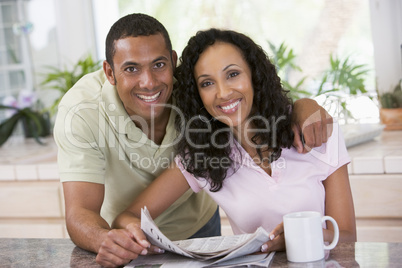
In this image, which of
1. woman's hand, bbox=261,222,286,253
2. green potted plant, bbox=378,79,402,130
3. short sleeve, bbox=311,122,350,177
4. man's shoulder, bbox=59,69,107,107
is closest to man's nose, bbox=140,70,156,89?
man's shoulder, bbox=59,69,107,107

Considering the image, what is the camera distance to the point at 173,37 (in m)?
3.19

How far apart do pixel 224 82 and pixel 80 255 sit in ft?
1.92

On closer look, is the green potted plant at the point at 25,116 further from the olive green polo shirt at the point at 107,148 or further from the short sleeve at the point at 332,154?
the short sleeve at the point at 332,154

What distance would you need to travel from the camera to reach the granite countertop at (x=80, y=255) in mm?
1062

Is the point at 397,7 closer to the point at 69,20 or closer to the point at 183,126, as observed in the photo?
the point at 183,126

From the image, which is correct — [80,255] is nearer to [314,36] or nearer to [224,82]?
[224,82]

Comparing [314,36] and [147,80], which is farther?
[314,36]

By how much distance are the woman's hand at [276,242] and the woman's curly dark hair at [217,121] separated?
0.38 m

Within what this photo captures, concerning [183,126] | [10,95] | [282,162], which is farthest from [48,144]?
[282,162]

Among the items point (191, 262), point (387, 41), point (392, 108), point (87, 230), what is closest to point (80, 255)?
point (87, 230)

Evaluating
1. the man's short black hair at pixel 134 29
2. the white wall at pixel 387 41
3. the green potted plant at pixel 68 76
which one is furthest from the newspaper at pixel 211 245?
the green potted plant at pixel 68 76

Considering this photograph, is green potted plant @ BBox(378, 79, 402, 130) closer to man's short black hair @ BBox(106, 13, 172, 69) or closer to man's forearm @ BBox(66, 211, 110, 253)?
man's short black hair @ BBox(106, 13, 172, 69)

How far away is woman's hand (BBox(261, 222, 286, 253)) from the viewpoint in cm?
114

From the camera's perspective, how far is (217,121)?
160cm
